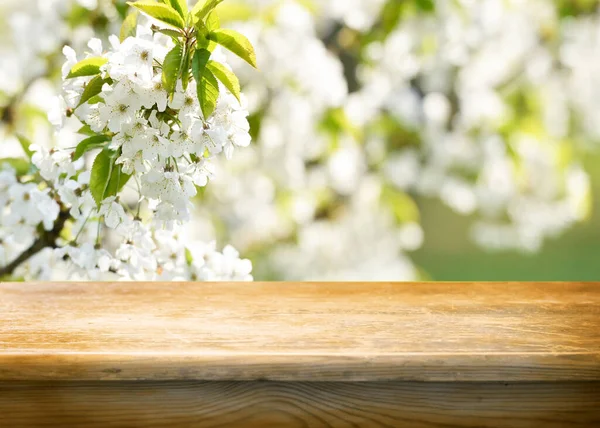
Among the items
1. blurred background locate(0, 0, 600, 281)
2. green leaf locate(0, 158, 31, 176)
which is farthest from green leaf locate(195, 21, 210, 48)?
blurred background locate(0, 0, 600, 281)

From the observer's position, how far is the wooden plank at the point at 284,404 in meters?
0.64

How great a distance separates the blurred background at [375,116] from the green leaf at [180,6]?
2.69 ft

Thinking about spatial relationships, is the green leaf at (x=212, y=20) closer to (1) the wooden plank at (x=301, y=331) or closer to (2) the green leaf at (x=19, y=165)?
(1) the wooden plank at (x=301, y=331)

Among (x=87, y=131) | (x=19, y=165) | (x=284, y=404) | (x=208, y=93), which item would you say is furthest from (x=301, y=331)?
(x=19, y=165)

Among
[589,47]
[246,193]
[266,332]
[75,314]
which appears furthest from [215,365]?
[589,47]

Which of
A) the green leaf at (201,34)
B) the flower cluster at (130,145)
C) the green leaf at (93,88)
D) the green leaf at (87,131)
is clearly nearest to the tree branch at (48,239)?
the flower cluster at (130,145)

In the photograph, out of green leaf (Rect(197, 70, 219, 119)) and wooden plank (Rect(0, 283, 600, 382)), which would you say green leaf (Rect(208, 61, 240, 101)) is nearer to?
green leaf (Rect(197, 70, 219, 119))

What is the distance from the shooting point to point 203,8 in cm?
73

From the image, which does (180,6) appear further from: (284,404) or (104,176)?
(284,404)

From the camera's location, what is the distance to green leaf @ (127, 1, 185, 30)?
0.72 meters

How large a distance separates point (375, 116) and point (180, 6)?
1.49 m

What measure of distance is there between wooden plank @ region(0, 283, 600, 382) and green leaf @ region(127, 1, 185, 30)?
11.6 inches

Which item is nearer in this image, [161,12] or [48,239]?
[161,12]

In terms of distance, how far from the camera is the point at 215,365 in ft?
2.03
